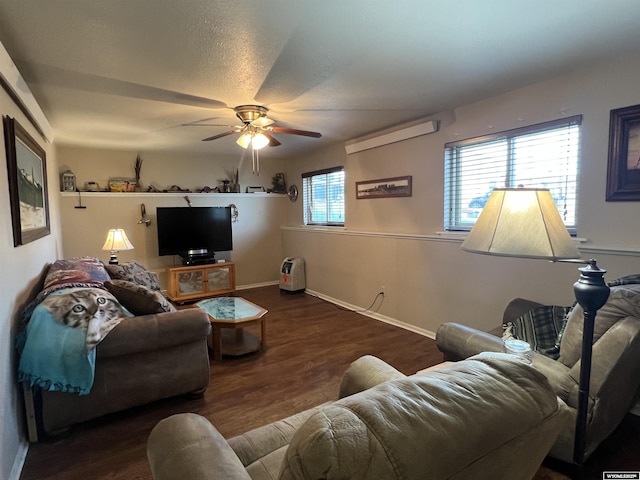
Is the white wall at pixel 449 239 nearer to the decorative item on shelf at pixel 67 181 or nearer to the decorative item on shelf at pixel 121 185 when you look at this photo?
the decorative item on shelf at pixel 121 185

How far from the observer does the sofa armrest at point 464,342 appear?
1948 millimetres

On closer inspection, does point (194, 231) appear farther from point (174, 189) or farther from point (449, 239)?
point (449, 239)

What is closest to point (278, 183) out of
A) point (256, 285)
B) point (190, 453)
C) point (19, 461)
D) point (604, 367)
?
point (256, 285)

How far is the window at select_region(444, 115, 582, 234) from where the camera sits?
101 inches

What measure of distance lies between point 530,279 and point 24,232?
3588 millimetres

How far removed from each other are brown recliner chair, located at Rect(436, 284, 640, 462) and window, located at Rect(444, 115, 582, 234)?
110 cm

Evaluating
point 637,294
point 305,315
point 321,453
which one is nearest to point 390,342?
point 305,315

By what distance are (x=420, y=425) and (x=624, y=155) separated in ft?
8.37

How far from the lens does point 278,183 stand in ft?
20.3

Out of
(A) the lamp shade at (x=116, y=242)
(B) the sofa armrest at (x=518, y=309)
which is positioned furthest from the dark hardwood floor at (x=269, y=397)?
(A) the lamp shade at (x=116, y=242)

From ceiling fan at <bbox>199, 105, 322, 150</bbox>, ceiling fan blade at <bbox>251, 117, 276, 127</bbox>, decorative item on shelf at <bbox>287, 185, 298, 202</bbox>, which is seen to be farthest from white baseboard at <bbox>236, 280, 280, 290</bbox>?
ceiling fan at <bbox>199, 105, 322, 150</bbox>

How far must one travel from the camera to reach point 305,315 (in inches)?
174

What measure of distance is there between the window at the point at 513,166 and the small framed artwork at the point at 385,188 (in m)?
0.50

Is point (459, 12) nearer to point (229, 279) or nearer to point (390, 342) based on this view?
point (390, 342)
